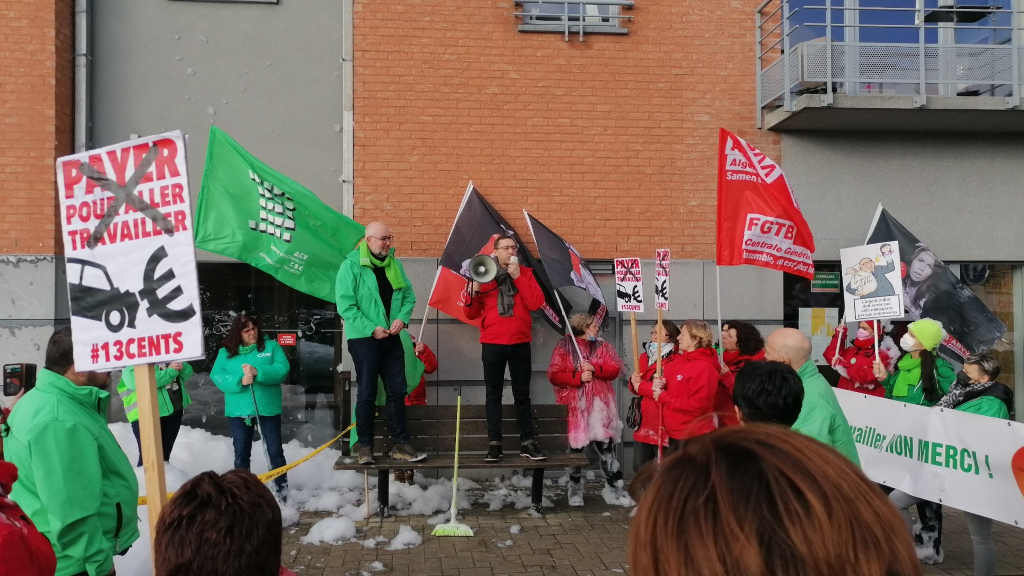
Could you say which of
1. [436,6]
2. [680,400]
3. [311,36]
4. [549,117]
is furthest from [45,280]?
[680,400]

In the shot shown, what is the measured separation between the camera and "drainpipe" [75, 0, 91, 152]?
26.9 feet

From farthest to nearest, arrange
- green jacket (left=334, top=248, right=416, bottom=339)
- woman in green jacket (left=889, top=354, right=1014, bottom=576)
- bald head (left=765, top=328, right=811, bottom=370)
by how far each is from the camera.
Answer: green jacket (left=334, top=248, right=416, bottom=339)
woman in green jacket (left=889, top=354, right=1014, bottom=576)
bald head (left=765, top=328, right=811, bottom=370)

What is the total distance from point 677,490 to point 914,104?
836cm

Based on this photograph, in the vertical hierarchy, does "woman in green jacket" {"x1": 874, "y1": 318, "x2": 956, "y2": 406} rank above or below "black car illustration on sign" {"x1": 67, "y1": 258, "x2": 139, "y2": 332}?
below

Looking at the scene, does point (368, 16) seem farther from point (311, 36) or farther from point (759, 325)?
point (759, 325)

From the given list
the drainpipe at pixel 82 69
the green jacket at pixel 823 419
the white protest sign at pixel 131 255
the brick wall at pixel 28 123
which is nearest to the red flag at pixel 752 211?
the green jacket at pixel 823 419

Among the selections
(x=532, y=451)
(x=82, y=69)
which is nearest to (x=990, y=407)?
(x=532, y=451)

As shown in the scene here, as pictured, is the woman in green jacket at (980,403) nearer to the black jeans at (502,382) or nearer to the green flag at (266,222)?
the black jeans at (502,382)

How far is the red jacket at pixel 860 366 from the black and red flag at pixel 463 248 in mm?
3271

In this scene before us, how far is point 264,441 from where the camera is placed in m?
7.33

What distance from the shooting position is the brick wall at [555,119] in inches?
335

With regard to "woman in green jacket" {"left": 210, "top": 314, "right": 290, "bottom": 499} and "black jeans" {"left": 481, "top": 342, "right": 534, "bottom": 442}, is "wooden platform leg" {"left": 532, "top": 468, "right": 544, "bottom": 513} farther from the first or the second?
"woman in green jacket" {"left": 210, "top": 314, "right": 290, "bottom": 499}

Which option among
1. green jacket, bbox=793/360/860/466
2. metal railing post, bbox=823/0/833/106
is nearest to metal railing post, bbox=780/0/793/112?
metal railing post, bbox=823/0/833/106

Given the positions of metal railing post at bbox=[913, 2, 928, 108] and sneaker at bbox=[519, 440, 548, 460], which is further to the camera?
metal railing post at bbox=[913, 2, 928, 108]
